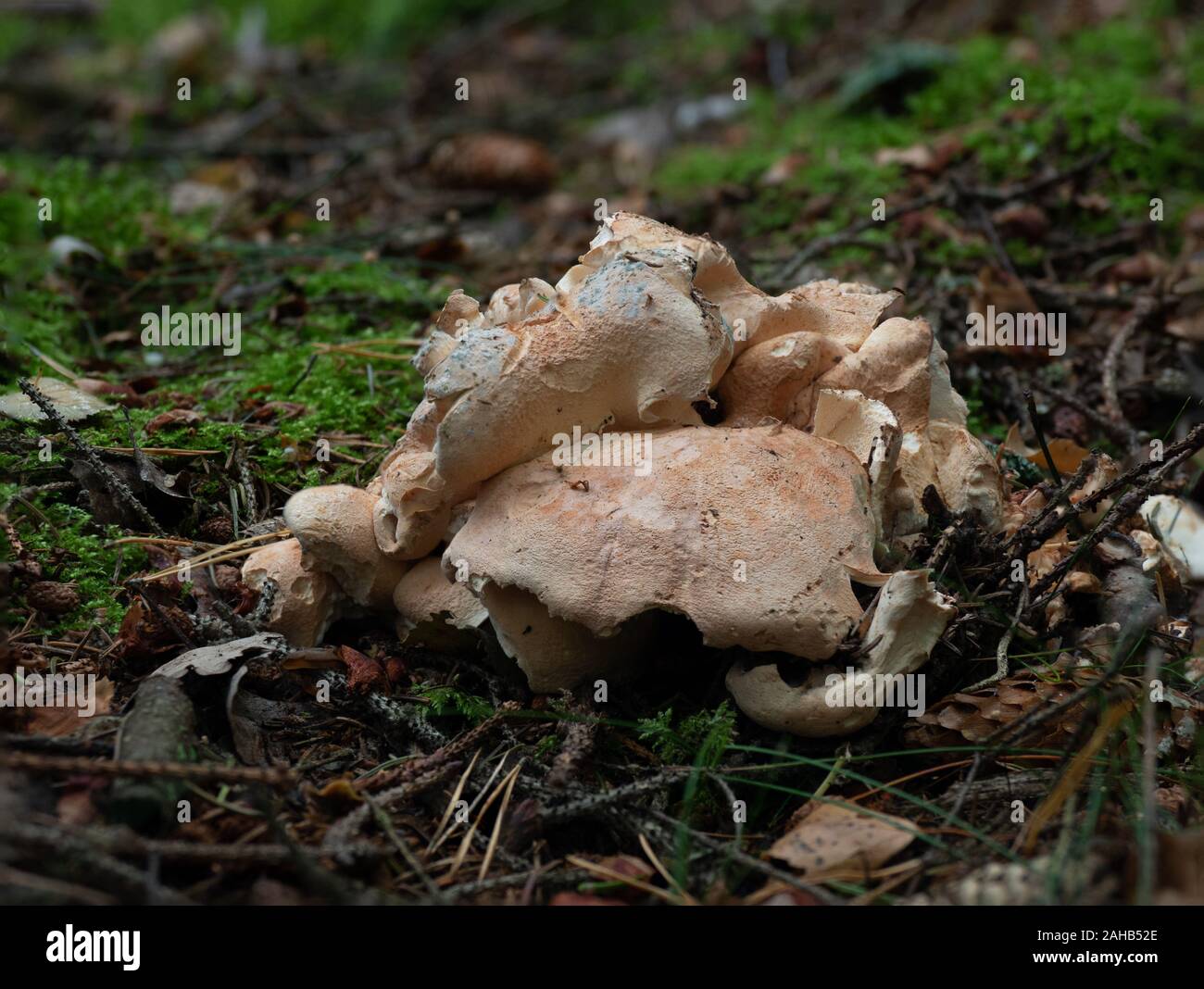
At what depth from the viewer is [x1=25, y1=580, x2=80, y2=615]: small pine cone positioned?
291cm

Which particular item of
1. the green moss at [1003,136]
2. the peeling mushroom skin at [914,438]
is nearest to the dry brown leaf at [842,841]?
the peeling mushroom skin at [914,438]

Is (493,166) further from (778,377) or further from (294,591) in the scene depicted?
(294,591)

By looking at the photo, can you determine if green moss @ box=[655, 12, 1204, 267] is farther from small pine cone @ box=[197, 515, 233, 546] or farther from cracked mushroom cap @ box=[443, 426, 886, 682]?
small pine cone @ box=[197, 515, 233, 546]

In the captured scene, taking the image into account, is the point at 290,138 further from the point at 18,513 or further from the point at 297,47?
the point at 18,513

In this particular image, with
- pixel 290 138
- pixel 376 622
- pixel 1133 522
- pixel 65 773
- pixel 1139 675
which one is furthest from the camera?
pixel 290 138

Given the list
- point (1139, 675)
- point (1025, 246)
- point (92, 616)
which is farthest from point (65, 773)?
point (1025, 246)

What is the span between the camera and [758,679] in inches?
96.0

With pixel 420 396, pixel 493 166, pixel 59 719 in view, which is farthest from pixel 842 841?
pixel 493 166

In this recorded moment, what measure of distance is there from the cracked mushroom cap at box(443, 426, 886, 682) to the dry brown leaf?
1.21 ft

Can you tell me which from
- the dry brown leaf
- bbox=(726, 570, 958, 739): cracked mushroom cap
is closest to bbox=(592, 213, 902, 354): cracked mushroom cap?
bbox=(726, 570, 958, 739): cracked mushroom cap

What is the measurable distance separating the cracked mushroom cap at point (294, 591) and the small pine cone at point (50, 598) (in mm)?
521

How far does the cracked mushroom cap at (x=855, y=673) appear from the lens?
7.82 feet

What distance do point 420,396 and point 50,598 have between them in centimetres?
157

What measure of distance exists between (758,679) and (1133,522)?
159cm
